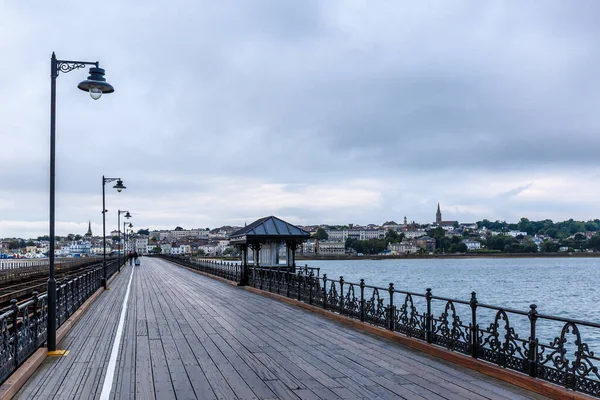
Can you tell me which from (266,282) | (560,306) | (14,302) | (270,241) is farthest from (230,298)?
(560,306)

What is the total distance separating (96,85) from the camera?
10703 mm

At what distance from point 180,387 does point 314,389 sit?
5.83ft

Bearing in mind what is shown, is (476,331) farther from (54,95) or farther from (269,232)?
(269,232)

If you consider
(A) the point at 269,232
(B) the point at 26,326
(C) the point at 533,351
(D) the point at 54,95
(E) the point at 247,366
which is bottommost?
(E) the point at 247,366

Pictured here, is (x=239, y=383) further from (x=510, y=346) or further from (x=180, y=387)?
(x=510, y=346)

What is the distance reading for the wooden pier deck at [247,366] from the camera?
24.1 feet

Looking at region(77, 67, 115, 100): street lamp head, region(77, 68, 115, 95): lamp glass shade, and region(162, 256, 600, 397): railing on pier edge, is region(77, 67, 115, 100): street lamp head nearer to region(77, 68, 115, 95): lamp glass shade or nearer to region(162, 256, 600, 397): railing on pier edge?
region(77, 68, 115, 95): lamp glass shade

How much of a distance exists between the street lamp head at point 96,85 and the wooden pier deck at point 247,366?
4772mm

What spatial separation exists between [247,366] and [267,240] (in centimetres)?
1892

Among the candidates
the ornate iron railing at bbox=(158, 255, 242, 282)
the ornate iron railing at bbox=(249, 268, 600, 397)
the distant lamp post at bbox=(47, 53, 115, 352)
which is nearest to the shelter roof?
the ornate iron railing at bbox=(158, 255, 242, 282)

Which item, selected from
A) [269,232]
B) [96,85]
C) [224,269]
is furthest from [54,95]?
[224,269]

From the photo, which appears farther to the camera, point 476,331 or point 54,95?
point 54,95

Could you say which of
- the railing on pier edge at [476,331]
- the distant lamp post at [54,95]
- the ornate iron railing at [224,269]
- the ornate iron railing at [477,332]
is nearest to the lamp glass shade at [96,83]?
the distant lamp post at [54,95]

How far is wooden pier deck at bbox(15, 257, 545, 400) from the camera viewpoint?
7.36 metres
